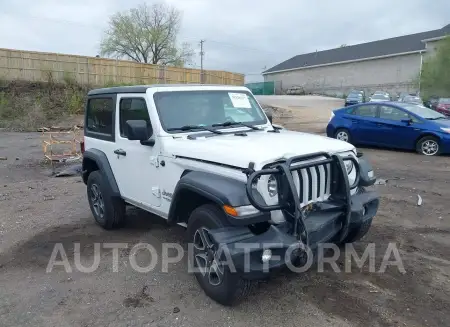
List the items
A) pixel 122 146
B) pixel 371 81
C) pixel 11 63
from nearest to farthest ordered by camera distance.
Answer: pixel 122 146 → pixel 11 63 → pixel 371 81

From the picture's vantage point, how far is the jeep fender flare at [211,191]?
3070 mm

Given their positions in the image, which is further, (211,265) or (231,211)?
(211,265)

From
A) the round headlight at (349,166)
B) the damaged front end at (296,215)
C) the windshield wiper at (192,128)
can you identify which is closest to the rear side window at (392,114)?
the round headlight at (349,166)

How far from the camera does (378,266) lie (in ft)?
13.5

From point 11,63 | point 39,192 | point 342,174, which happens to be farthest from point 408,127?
point 11,63

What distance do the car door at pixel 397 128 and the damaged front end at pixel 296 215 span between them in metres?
8.31

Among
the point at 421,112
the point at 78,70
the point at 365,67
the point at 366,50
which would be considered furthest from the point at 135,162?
the point at 366,50

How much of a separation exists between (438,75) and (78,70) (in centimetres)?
2711

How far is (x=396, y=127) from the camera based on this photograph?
11.2m

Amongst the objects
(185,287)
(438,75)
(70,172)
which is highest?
(438,75)

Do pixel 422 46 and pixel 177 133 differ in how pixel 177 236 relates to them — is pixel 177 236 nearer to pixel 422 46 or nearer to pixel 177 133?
pixel 177 133

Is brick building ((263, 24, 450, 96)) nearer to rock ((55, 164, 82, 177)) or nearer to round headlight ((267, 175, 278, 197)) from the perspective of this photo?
rock ((55, 164, 82, 177))

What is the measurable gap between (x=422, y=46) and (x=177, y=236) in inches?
1860

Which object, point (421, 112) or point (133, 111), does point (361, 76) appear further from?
point (133, 111)
